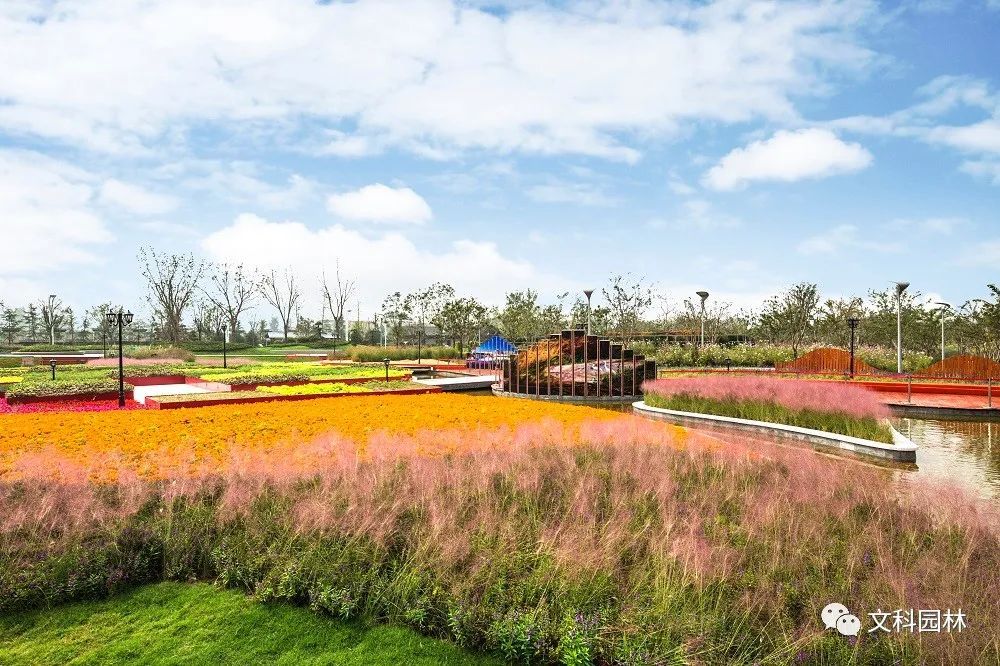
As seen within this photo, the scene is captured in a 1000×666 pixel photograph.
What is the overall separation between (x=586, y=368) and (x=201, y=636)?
14716 mm

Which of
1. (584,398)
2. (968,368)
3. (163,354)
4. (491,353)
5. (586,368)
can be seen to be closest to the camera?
(584,398)

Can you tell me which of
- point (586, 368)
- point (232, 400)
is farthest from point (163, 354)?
point (586, 368)

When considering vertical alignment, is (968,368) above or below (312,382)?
above

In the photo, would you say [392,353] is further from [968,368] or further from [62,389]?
[968,368]

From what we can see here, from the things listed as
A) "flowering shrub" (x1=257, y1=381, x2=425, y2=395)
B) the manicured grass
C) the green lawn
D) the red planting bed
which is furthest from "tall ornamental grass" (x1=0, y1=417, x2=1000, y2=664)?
the red planting bed

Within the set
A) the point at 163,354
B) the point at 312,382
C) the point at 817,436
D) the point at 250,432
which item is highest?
the point at 163,354

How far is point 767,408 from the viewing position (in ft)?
39.8

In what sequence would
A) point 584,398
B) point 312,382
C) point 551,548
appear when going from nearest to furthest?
point 551,548, point 584,398, point 312,382

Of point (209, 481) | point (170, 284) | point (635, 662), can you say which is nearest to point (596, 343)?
point (209, 481)

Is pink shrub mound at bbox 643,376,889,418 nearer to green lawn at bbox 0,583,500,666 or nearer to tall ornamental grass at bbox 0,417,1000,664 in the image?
tall ornamental grass at bbox 0,417,1000,664

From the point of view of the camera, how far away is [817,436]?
10.3m

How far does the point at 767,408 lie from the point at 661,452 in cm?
596

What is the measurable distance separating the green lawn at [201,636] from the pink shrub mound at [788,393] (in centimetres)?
936

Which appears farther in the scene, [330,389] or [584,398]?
[584,398]
